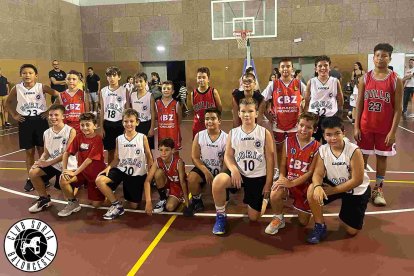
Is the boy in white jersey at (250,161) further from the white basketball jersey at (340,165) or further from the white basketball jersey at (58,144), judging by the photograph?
the white basketball jersey at (58,144)

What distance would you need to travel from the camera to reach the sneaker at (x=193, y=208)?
4.11 meters

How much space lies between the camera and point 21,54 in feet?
41.4

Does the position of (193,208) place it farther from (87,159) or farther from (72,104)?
(72,104)

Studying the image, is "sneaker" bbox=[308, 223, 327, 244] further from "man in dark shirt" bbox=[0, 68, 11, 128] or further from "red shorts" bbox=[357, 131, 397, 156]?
"man in dark shirt" bbox=[0, 68, 11, 128]

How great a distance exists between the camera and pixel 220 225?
364 cm

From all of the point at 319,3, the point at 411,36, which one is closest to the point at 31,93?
the point at 319,3

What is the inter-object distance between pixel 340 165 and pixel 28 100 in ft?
14.1

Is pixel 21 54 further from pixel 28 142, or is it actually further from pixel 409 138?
pixel 409 138

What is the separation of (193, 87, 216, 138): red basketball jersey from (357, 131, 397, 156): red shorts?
196 cm

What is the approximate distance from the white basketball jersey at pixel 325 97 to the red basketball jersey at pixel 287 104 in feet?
0.68

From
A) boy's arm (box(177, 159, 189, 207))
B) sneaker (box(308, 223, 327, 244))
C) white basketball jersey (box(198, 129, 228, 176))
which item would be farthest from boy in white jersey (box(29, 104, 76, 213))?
sneaker (box(308, 223, 327, 244))

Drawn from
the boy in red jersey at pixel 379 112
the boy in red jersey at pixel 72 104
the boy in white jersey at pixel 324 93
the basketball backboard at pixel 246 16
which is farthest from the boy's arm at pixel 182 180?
the basketball backboard at pixel 246 16

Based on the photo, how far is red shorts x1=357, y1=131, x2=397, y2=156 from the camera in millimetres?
4258

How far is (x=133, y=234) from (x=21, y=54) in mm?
11335
